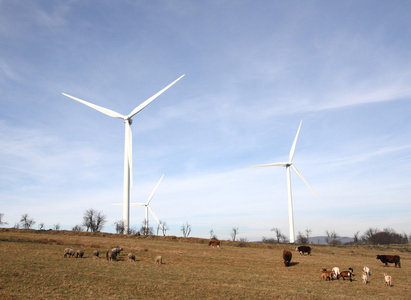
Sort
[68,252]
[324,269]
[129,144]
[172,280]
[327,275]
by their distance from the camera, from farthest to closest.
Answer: [129,144] → [68,252] → [324,269] → [327,275] → [172,280]

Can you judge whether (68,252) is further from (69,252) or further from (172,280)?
(172,280)

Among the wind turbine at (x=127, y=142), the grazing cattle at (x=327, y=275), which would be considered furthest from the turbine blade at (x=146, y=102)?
the grazing cattle at (x=327, y=275)

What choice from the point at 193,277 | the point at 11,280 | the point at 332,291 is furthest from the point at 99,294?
the point at 332,291

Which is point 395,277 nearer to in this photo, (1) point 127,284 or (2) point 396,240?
(1) point 127,284

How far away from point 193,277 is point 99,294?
8174 millimetres

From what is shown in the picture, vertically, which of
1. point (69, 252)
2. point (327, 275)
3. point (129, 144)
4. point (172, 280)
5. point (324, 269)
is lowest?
point (327, 275)

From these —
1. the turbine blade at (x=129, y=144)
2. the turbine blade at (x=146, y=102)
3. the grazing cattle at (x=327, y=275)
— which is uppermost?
the turbine blade at (x=146, y=102)

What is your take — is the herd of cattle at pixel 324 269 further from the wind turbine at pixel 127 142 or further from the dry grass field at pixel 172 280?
the wind turbine at pixel 127 142

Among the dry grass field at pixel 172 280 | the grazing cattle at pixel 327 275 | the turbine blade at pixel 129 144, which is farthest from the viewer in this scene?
the turbine blade at pixel 129 144

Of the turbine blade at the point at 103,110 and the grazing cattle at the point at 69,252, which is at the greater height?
the turbine blade at the point at 103,110

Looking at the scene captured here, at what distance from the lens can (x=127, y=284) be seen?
64.8 ft

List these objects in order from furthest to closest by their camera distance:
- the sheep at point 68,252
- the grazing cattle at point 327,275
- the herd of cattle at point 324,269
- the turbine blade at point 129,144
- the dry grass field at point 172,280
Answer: the turbine blade at point 129,144
the sheep at point 68,252
the grazing cattle at point 327,275
the herd of cattle at point 324,269
the dry grass field at point 172,280

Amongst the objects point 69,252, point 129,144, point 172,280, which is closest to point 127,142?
point 129,144

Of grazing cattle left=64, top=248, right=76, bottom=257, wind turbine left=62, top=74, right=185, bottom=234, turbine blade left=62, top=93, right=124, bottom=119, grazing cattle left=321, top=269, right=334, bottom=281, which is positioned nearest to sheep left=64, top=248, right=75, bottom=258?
grazing cattle left=64, top=248, right=76, bottom=257
